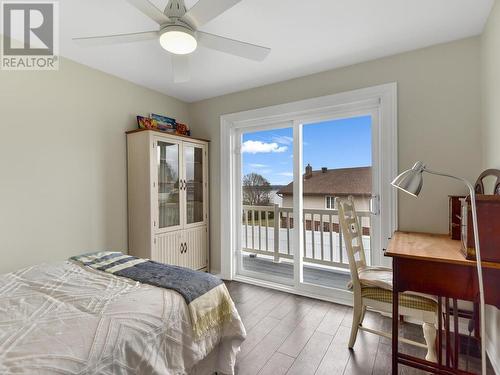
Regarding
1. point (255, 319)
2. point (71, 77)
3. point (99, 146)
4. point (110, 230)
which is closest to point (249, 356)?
point (255, 319)

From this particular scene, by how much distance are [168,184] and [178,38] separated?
5.93ft

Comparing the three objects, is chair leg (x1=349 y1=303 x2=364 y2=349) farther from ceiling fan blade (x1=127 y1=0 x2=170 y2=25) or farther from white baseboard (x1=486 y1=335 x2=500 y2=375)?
ceiling fan blade (x1=127 y1=0 x2=170 y2=25)

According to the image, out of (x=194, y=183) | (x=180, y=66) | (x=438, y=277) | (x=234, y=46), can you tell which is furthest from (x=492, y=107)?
(x=194, y=183)

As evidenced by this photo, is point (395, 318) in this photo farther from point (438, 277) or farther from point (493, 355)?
point (493, 355)

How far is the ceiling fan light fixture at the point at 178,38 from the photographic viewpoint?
1525 millimetres

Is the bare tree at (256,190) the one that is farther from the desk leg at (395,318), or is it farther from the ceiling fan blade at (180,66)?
the desk leg at (395,318)

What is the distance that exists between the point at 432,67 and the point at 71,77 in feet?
10.8

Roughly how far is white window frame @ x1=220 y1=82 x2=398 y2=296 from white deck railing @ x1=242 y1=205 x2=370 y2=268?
251 mm

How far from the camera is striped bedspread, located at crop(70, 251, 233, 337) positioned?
1.45m

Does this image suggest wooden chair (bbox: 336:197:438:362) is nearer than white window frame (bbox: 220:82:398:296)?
Yes

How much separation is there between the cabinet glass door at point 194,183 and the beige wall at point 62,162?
0.71 meters

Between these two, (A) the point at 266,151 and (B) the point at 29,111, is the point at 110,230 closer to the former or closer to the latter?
(B) the point at 29,111

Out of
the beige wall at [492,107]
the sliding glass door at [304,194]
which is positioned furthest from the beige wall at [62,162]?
the beige wall at [492,107]

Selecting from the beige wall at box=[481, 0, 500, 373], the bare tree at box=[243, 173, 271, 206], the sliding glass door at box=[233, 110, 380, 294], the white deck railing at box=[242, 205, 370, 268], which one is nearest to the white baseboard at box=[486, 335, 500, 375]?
the beige wall at box=[481, 0, 500, 373]
